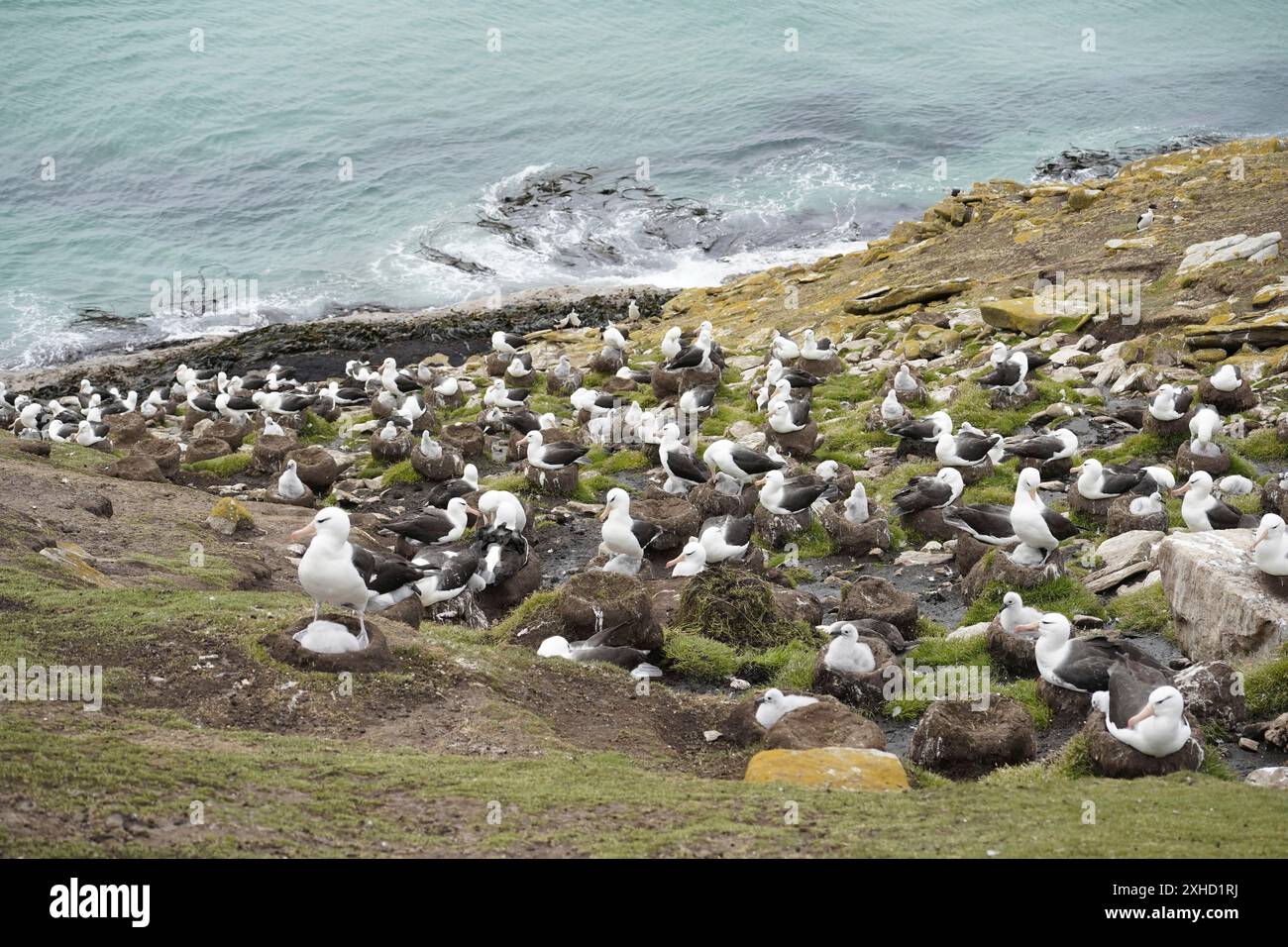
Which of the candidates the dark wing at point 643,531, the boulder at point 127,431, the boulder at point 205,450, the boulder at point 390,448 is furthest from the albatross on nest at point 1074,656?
the boulder at point 127,431

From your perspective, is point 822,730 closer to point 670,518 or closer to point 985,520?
point 985,520

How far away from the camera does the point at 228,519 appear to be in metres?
15.8

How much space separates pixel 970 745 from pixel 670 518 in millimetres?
6286

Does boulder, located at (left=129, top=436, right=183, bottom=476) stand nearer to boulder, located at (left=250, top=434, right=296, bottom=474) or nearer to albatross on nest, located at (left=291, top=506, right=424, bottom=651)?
boulder, located at (left=250, top=434, right=296, bottom=474)

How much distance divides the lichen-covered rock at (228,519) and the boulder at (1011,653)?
9.77 m

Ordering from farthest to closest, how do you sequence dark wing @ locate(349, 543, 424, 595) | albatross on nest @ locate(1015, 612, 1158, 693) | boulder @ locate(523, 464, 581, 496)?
boulder @ locate(523, 464, 581, 496) < dark wing @ locate(349, 543, 424, 595) < albatross on nest @ locate(1015, 612, 1158, 693)

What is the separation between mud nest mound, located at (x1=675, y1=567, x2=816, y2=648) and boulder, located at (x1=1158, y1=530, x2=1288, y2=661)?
3559 mm

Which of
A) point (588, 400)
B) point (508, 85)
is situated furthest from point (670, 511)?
point (508, 85)

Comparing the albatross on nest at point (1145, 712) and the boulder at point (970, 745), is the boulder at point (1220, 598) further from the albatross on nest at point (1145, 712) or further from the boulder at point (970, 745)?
the boulder at point (970, 745)

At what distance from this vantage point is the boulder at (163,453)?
1944cm

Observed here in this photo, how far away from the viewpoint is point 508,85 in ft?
207

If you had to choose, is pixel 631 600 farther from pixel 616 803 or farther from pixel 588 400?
pixel 588 400

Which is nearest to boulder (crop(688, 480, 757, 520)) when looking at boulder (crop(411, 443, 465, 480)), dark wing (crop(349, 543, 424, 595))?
dark wing (crop(349, 543, 424, 595))

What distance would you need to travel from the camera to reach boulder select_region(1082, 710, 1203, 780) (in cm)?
848
